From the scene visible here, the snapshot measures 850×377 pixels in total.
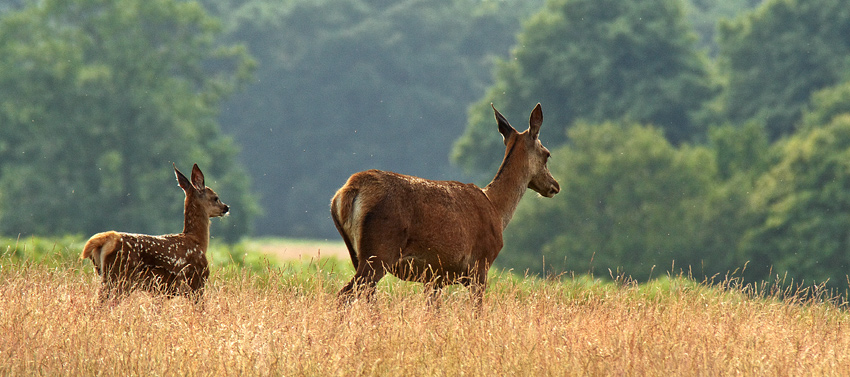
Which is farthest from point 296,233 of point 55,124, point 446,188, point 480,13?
point 446,188

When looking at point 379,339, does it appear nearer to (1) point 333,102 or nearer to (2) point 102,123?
(2) point 102,123

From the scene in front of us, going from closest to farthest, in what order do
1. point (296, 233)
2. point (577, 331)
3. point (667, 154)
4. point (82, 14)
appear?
point (577, 331), point (667, 154), point (82, 14), point (296, 233)

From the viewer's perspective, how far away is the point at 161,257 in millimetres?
8156

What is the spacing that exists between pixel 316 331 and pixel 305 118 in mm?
51015

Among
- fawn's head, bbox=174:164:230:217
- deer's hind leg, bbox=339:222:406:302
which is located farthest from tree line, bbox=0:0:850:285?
deer's hind leg, bbox=339:222:406:302

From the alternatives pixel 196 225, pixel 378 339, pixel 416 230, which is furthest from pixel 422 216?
pixel 196 225

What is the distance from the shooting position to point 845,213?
2730cm

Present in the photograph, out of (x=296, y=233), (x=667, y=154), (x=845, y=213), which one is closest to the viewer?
(x=845, y=213)

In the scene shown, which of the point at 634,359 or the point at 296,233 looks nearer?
the point at 634,359

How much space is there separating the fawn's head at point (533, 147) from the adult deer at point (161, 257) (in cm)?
278

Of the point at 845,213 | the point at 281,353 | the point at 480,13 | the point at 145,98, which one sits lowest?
the point at 281,353

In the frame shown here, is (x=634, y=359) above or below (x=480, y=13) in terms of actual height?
below

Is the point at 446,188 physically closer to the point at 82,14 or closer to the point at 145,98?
the point at 145,98

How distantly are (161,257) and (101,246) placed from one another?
1.69 feet
